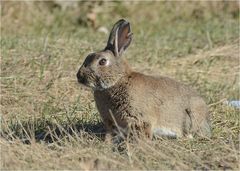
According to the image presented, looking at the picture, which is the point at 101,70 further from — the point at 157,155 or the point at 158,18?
the point at 158,18

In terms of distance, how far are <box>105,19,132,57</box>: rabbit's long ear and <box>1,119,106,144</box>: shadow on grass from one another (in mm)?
667

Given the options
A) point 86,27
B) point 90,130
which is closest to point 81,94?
point 90,130

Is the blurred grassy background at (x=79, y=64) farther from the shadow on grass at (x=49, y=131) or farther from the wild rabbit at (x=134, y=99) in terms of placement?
the wild rabbit at (x=134, y=99)

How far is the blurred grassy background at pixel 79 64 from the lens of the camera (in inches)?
197

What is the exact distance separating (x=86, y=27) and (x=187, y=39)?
7.06 feet

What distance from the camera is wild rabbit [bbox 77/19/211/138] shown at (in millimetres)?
5629

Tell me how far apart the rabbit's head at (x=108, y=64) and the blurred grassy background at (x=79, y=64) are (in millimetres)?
412

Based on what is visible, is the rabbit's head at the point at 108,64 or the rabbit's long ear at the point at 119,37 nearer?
the rabbit's head at the point at 108,64

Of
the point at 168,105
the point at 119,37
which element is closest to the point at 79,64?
the point at 119,37

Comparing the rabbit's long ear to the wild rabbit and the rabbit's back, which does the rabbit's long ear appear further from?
the rabbit's back

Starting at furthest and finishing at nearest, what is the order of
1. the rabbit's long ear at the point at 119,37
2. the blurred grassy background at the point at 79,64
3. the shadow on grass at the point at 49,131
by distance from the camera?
the rabbit's long ear at the point at 119,37 → the shadow on grass at the point at 49,131 → the blurred grassy background at the point at 79,64

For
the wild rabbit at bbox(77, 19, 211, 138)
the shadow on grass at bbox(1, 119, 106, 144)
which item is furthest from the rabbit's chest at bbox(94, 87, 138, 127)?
the shadow on grass at bbox(1, 119, 106, 144)

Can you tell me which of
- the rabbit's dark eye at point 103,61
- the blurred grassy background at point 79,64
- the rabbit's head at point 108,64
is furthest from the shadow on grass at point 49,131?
the rabbit's dark eye at point 103,61

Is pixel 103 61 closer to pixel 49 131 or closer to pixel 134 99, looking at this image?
pixel 134 99
